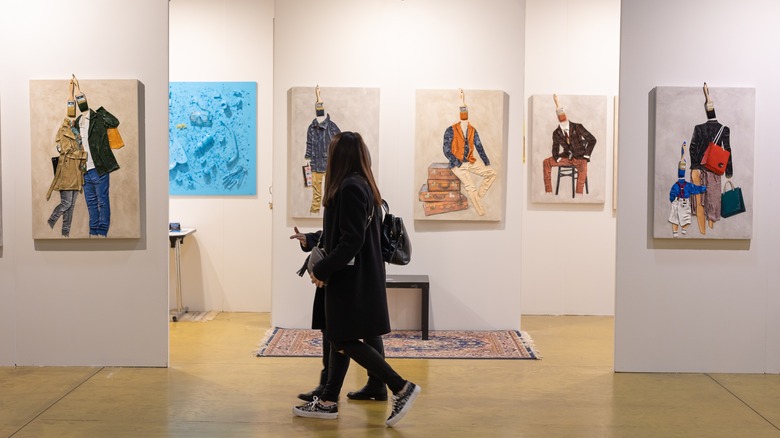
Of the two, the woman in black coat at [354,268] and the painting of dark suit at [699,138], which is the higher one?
the painting of dark suit at [699,138]

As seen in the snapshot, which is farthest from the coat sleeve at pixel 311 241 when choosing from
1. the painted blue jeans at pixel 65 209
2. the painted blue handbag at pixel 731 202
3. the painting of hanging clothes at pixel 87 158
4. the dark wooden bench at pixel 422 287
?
the painted blue handbag at pixel 731 202

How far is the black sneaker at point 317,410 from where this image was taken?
4773mm

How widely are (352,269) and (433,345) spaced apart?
2462 mm

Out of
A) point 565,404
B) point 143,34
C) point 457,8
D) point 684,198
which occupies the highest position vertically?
point 457,8

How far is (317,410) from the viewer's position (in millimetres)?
4801

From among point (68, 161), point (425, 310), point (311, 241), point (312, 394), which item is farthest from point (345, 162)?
point (425, 310)

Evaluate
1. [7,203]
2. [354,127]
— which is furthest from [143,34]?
[354,127]

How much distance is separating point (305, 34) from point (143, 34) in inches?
71.9

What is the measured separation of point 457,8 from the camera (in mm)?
7320

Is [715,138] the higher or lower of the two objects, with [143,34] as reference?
lower

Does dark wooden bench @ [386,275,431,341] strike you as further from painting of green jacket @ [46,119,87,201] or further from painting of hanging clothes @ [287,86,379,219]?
painting of green jacket @ [46,119,87,201]

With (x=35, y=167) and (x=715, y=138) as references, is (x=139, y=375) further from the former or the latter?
(x=715, y=138)

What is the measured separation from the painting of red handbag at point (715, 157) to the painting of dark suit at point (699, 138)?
0.02 meters

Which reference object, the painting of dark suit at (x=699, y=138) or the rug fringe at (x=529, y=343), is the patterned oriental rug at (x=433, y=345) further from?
the painting of dark suit at (x=699, y=138)
